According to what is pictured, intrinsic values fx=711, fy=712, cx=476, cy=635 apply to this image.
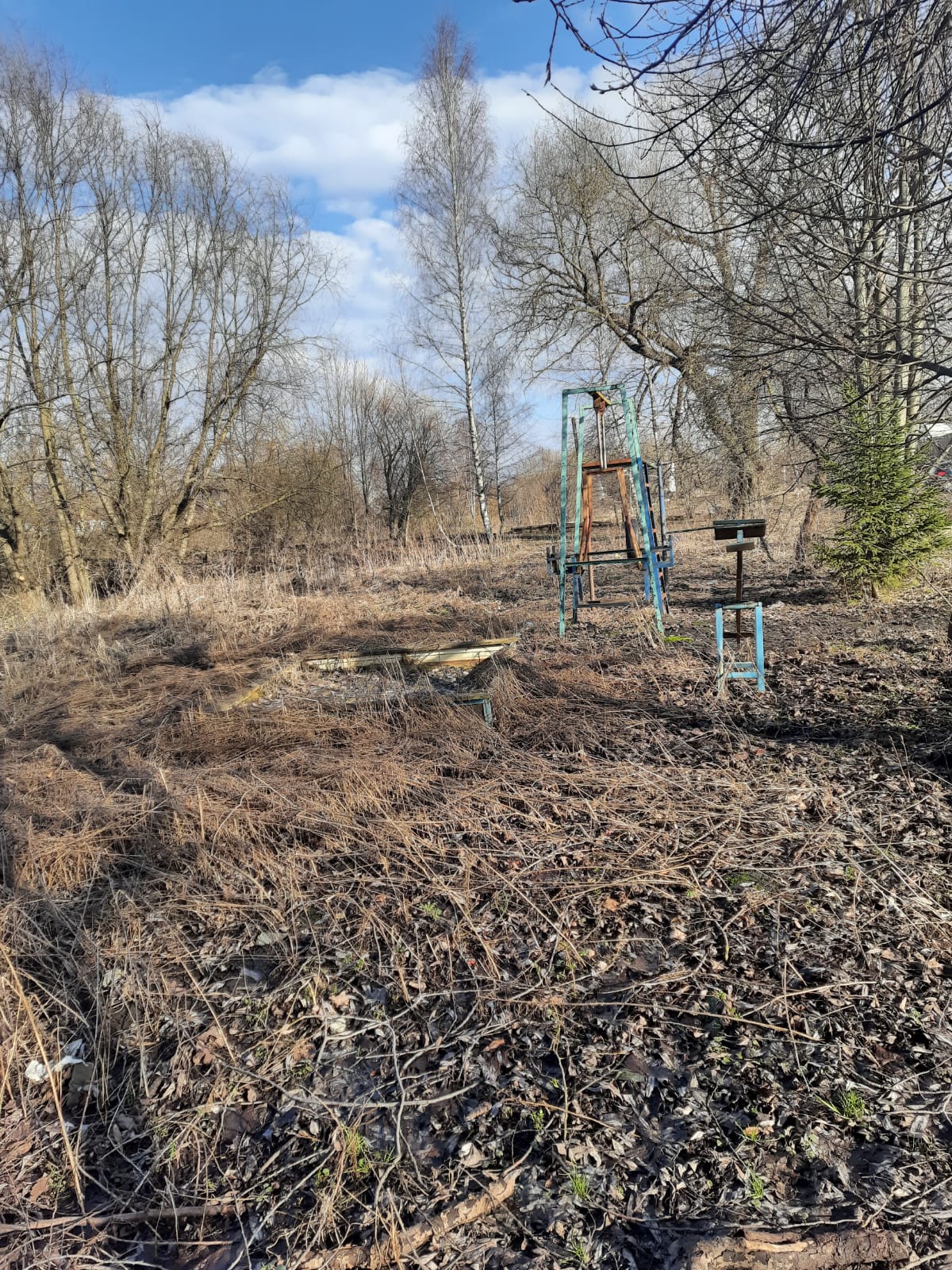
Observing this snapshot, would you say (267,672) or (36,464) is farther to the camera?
(36,464)

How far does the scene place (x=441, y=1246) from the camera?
60.2 inches

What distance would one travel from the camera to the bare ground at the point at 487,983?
1.63m

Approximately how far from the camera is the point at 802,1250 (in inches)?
57.4

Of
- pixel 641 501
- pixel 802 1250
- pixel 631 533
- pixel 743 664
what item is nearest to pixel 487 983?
pixel 802 1250

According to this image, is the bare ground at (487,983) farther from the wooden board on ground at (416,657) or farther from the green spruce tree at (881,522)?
the green spruce tree at (881,522)

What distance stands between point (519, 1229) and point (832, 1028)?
1026 millimetres

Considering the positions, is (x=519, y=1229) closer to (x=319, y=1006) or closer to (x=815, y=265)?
(x=319, y=1006)

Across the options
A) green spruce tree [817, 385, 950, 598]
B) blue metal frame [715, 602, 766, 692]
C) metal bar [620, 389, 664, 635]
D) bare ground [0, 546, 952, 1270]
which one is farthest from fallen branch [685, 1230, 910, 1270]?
green spruce tree [817, 385, 950, 598]

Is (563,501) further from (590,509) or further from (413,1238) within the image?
(413,1238)

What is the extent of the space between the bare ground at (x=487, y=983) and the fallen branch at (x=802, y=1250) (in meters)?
0.02

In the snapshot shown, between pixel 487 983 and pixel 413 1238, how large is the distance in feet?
2.51

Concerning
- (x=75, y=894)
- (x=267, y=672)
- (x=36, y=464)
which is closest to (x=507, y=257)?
(x=36, y=464)

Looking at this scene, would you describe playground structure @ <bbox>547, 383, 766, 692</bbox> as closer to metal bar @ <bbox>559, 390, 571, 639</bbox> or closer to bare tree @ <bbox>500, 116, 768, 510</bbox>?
metal bar @ <bbox>559, 390, 571, 639</bbox>

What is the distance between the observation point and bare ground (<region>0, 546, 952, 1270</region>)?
1.63m
